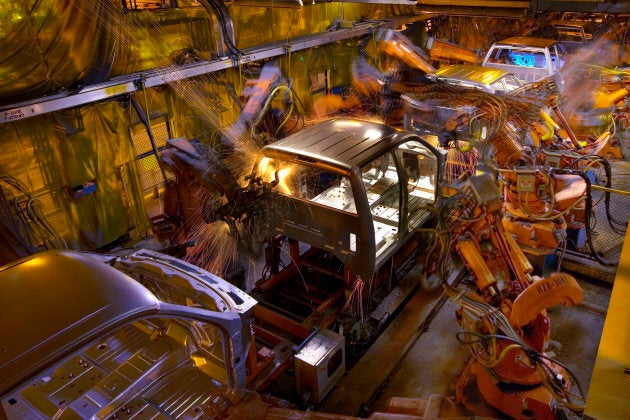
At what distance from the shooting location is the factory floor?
4680 millimetres

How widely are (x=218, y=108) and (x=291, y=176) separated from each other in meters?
3.82

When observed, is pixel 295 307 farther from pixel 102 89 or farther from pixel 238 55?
pixel 238 55

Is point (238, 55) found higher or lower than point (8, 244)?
higher

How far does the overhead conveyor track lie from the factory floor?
15.4ft

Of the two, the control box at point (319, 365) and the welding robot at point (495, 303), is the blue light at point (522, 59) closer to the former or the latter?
the welding robot at point (495, 303)

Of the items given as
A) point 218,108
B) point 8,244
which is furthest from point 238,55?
point 8,244

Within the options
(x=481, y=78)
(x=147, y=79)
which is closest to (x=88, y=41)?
(x=147, y=79)

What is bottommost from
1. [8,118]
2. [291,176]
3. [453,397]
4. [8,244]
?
[453,397]

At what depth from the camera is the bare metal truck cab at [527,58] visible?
10.4 meters

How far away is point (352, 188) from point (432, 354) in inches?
81.3

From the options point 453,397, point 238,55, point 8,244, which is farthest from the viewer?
point 238,55

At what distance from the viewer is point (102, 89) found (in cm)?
641

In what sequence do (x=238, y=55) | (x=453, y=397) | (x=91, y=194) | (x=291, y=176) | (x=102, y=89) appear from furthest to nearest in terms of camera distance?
(x=238, y=55), (x=91, y=194), (x=102, y=89), (x=291, y=176), (x=453, y=397)

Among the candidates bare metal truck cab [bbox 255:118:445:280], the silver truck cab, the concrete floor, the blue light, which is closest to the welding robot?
bare metal truck cab [bbox 255:118:445:280]
